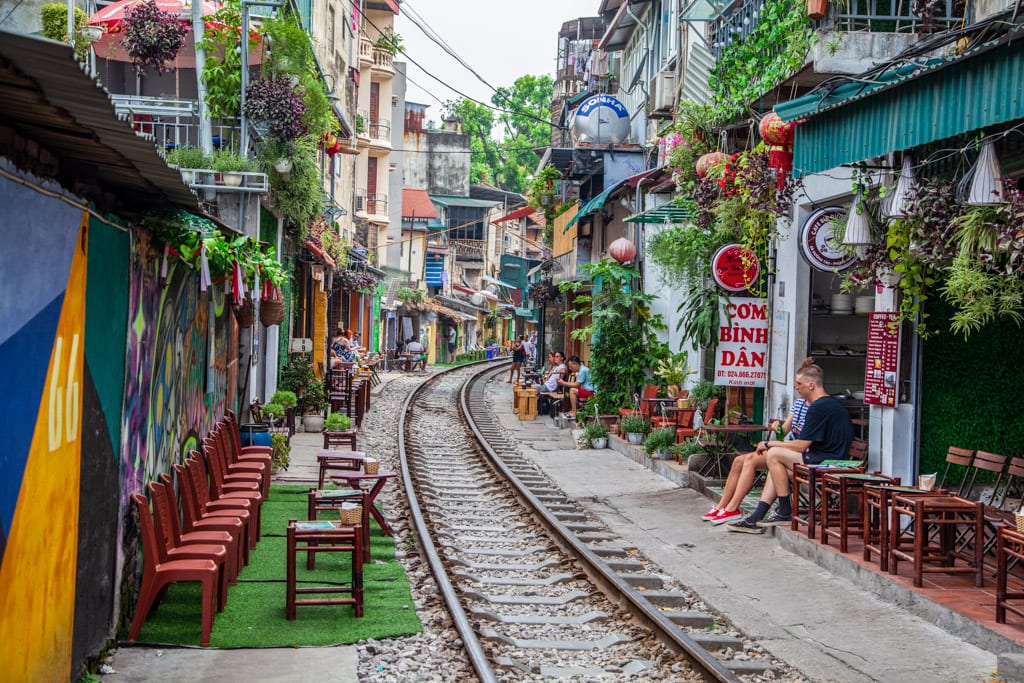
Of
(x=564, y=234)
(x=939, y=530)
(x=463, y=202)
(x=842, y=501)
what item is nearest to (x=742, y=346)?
(x=842, y=501)

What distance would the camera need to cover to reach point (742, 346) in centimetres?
1484

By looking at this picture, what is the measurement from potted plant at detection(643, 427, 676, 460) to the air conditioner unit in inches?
270

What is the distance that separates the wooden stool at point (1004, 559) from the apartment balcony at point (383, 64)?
149 feet

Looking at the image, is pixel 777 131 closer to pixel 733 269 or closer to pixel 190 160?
pixel 733 269

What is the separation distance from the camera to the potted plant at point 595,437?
20578 mm

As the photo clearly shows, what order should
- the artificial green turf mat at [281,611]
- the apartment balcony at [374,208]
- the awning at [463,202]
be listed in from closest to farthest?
the artificial green turf mat at [281,611] < the apartment balcony at [374,208] < the awning at [463,202]

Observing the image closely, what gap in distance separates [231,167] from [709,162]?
286 inches

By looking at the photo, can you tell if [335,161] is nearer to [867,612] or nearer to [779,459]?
[779,459]

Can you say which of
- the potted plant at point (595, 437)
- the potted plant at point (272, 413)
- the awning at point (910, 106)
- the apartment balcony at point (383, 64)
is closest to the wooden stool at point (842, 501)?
the awning at point (910, 106)

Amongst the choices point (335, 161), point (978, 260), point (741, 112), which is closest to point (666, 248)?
point (741, 112)

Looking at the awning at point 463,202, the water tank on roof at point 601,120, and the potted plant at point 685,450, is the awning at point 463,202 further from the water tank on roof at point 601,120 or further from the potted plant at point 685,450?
the potted plant at point 685,450

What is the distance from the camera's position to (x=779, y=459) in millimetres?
11359

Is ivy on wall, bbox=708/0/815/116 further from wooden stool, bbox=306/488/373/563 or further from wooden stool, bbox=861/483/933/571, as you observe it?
wooden stool, bbox=306/488/373/563

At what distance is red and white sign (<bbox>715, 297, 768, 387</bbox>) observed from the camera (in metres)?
14.8
